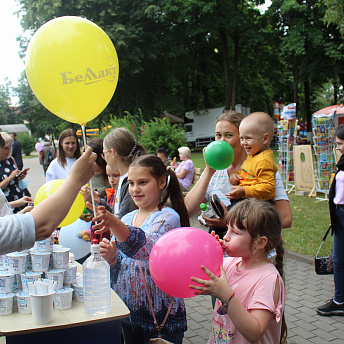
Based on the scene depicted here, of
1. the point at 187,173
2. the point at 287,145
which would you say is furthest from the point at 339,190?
the point at 287,145

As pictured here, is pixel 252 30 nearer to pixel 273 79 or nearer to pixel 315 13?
pixel 315 13

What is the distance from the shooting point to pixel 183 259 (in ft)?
5.14

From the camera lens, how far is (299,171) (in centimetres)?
1020

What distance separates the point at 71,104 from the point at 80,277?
3.68 feet

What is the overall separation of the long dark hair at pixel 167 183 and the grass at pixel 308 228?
155 inches

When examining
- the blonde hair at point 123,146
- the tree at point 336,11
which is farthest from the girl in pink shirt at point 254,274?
the tree at point 336,11

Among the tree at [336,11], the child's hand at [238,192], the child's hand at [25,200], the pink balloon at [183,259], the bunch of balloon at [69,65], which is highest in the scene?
the tree at [336,11]

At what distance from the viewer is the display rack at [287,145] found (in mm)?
10632

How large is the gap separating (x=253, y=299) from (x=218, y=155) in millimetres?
1092

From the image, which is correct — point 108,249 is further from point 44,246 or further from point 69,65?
point 69,65

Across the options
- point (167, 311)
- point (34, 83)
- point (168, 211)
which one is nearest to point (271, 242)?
point (168, 211)

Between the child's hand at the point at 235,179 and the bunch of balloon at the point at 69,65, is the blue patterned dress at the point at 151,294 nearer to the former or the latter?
the child's hand at the point at 235,179

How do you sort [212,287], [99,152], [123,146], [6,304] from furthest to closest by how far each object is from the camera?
1. [99,152]
2. [123,146]
3. [6,304]
4. [212,287]

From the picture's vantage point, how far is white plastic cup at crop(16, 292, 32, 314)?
Result: 6.53ft
